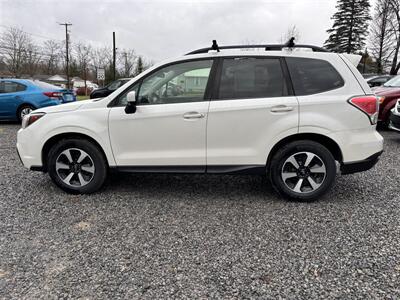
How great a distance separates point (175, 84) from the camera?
3.68 meters

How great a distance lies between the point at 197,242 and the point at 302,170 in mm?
1573

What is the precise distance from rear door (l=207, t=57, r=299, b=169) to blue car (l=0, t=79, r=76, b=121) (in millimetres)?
7629

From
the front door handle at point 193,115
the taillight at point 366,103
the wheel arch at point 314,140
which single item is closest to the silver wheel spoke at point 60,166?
the front door handle at point 193,115

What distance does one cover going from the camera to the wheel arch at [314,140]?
357cm

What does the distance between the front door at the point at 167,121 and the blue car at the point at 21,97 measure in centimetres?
692

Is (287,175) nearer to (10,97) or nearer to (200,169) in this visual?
(200,169)

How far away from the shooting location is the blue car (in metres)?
9.37

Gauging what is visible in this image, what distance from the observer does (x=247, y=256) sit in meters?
2.62

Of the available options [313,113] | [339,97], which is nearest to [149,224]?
[313,113]

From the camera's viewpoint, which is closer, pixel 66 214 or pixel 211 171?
pixel 66 214

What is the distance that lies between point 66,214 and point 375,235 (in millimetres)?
3183

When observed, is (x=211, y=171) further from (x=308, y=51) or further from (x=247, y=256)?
(x=308, y=51)

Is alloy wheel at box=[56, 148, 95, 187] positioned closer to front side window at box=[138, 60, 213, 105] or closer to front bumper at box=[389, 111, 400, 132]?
front side window at box=[138, 60, 213, 105]

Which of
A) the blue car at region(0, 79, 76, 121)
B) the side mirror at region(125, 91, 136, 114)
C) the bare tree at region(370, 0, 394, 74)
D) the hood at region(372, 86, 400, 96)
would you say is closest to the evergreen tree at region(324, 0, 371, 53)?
the bare tree at region(370, 0, 394, 74)
